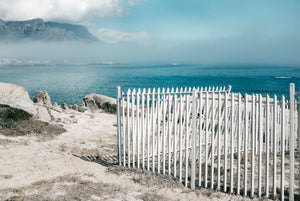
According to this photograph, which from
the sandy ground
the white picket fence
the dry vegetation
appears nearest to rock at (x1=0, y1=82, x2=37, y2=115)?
the dry vegetation

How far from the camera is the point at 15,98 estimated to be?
18141 mm

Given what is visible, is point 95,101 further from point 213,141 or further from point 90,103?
point 213,141

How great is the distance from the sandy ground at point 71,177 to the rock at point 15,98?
14.1 feet

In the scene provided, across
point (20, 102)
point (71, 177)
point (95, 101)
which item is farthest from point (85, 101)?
point (71, 177)

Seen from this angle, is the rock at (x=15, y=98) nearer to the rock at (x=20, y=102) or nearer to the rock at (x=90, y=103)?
the rock at (x=20, y=102)

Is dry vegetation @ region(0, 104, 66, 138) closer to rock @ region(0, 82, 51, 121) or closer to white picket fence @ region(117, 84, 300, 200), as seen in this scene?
rock @ region(0, 82, 51, 121)

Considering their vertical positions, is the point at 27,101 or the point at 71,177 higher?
the point at 27,101

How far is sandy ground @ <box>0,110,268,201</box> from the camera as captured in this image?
7113 millimetres

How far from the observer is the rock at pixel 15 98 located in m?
17.1

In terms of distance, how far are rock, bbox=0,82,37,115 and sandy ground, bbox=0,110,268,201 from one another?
430 cm

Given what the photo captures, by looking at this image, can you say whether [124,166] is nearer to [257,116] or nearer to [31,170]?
[31,170]

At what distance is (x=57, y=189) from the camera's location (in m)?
7.38

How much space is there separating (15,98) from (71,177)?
11690 mm

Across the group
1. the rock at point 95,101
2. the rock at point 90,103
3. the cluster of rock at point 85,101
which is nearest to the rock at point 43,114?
the cluster of rock at point 85,101
